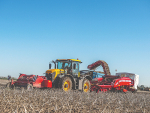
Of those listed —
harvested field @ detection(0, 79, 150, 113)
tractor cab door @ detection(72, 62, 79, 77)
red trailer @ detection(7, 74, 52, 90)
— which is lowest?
harvested field @ detection(0, 79, 150, 113)

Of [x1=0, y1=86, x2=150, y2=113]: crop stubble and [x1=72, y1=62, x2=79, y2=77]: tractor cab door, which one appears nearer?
[x1=0, y1=86, x2=150, y2=113]: crop stubble

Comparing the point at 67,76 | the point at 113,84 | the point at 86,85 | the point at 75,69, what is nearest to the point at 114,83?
the point at 113,84

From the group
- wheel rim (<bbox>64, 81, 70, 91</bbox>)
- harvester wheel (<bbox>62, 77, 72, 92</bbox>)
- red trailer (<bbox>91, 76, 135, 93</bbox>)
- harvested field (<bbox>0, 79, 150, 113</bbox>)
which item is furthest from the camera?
red trailer (<bbox>91, 76, 135, 93</bbox>)

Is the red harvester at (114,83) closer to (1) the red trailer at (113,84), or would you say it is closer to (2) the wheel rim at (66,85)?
(1) the red trailer at (113,84)

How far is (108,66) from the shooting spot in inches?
710

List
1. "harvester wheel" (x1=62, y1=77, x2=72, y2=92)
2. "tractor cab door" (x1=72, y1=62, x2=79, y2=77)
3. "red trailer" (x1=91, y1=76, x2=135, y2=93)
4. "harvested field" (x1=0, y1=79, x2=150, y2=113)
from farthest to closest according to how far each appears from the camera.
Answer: "red trailer" (x1=91, y1=76, x2=135, y2=93), "tractor cab door" (x1=72, y1=62, x2=79, y2=77), "harvester wheel" (x1=62, y1=77, x2=72, y2=92), "harvested field" (x1=0, y1=79, x2=150, y2=113)

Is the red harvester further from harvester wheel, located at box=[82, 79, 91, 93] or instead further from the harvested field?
the harvested field

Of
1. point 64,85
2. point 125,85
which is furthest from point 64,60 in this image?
point 125,85

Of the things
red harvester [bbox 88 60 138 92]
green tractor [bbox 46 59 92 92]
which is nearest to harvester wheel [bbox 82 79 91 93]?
green tractor [bbox 46 59 92 92]

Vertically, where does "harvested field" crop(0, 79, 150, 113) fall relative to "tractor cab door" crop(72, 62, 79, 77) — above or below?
below

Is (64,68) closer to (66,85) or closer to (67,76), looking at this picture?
(67,76)

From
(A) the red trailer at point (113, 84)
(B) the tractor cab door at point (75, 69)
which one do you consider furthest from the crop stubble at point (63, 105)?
(A) the red trailer at point (113, 84)

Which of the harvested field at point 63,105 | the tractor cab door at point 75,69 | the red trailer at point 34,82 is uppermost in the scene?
the tractor cab door at point 75,69

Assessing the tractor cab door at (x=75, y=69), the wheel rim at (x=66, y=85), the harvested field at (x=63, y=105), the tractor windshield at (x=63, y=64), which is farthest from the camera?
the tractor windshield at (x=63, y=64)
